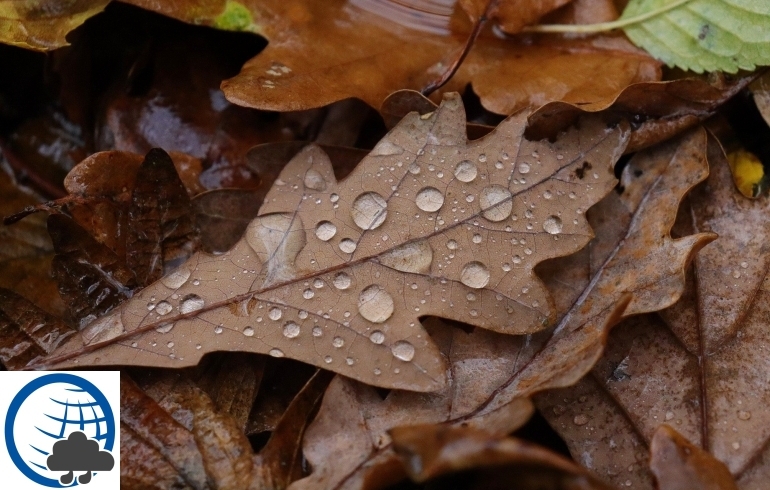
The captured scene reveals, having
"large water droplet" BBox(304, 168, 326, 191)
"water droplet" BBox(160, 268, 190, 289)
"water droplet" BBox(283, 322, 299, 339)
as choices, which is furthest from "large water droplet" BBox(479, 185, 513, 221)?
"water droplet" BBox(160, 268, 190, 289)

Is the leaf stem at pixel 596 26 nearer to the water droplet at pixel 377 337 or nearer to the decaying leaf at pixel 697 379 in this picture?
the decaying leaf at pixel 697 379

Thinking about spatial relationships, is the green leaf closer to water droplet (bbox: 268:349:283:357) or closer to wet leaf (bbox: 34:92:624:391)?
wet leaf (bbox: 34:92:624:391)

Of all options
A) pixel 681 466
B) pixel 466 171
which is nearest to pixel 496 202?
pixel 466 171

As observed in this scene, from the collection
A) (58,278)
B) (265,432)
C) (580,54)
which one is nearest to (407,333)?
(265,432)

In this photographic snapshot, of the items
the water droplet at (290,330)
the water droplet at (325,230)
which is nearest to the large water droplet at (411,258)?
the water droplet at (325,230)

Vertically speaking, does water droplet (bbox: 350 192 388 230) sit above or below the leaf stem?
below

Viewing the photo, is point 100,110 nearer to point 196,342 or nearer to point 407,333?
point 196,342

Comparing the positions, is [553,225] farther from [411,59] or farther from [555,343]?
[411,59]
